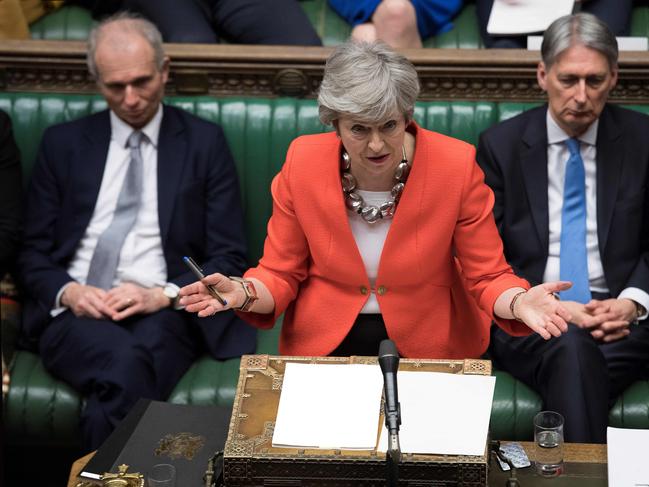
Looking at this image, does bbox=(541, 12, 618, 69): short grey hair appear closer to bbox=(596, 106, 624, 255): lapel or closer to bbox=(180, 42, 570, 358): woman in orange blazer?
bbox=(596, 106, 624, 255): lapel

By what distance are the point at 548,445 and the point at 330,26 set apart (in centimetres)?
235

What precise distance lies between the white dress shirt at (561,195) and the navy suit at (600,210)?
0.03 meters

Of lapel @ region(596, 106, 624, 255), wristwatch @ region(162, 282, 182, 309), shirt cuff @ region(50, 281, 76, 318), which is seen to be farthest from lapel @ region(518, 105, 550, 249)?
shirt cuff @ region(50, 281, 76, 318)

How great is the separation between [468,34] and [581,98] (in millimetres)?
1053

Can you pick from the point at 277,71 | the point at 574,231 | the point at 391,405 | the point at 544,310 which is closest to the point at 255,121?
the point at 277,71

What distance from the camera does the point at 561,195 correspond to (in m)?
3.43

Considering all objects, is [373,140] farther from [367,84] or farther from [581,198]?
[581,198]

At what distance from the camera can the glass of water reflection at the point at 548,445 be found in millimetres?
2354

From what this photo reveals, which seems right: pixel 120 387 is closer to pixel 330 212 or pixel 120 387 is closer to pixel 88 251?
pixel 88 251

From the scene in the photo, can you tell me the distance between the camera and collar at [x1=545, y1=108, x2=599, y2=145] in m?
3.43

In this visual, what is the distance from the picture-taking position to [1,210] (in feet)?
11.6

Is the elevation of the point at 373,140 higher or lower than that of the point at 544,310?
higher

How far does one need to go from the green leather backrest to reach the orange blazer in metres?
0.86

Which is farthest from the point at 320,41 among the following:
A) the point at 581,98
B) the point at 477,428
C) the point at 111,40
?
the point at 477,428
